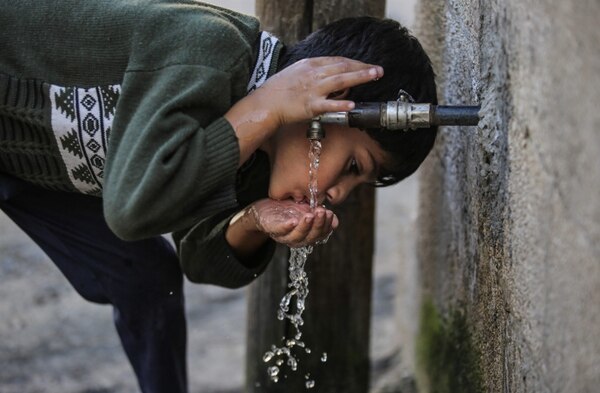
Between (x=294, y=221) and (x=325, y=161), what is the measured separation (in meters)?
0.14

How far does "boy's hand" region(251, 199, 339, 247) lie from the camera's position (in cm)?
201

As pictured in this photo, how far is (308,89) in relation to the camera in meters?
1.94

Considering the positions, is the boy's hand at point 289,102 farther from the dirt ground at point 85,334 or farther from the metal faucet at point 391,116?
the dirt ground at point 85,334

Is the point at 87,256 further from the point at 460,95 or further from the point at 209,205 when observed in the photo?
the point at 460,95

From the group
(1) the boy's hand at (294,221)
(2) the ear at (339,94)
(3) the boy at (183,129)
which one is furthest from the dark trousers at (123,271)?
(2) the ear at (339,94)

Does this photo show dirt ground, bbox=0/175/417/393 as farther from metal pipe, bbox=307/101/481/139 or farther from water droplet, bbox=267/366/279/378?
metal pipe, bbox=307/101/481/139

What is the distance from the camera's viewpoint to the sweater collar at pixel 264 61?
2.10 meters

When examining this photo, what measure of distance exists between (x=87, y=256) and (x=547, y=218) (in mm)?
1313

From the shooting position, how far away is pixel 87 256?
8.36 feet

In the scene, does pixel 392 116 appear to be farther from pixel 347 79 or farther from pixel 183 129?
pixel 183 129

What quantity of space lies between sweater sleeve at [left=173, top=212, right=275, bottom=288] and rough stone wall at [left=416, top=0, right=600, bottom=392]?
1.53 feet

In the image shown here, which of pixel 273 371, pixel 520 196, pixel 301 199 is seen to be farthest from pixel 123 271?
pixel 520 196

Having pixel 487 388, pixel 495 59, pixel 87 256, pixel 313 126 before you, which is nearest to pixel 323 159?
pixel 313 126

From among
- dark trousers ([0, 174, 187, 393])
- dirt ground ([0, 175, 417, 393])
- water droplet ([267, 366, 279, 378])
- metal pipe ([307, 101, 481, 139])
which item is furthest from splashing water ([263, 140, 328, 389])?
dirt ground ([0, 175, 417, 393])
